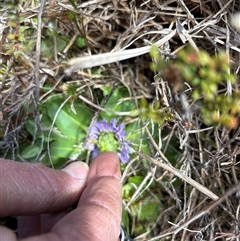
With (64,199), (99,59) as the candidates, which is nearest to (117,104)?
(64,199)

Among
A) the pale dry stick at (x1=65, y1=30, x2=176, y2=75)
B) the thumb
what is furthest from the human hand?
the pale dry stick at (x1=65, y1=30, x2=176, y2=75)

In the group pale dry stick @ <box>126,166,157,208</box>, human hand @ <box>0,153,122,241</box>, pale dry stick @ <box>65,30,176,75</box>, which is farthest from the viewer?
pale dry stick @ <box>126,166,157,208</box>

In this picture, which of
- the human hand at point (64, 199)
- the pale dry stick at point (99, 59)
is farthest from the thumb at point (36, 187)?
the pale dry stick at point (99, 59)

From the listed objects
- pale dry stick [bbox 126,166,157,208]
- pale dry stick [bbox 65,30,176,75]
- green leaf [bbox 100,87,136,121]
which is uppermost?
pale dry stick [bbox 65,30,176,75]

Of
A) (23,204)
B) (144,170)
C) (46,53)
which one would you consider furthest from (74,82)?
(23,204)

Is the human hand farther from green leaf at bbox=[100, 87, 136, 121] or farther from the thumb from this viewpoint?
green leaf at bbox=[100, 87, 136, 121]

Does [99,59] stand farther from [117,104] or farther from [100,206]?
[117,104]
